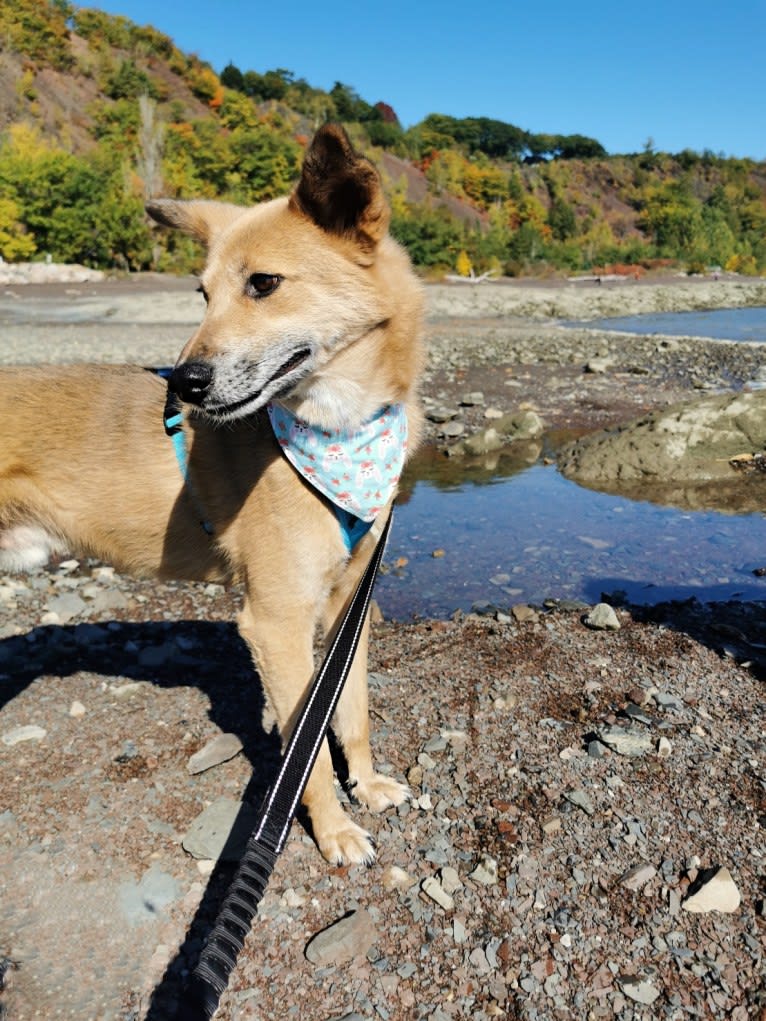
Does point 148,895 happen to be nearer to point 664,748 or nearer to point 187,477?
point 187,477

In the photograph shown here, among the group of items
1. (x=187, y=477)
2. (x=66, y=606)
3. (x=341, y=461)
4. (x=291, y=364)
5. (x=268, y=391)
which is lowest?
(x=66, y=606)

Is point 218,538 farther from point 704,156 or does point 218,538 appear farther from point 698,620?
point 704,156

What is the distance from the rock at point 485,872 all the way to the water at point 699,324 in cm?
2390

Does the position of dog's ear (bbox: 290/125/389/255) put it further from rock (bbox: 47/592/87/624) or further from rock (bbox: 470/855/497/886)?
rock (bbox: 47/592/87/624)

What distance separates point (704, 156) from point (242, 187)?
14098 cm

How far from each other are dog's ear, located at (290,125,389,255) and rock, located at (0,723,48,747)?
3.09m

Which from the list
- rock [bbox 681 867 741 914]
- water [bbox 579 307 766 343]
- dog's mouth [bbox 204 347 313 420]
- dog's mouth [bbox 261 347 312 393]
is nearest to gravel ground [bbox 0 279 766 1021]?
rock [bbox 681 867 741 914]

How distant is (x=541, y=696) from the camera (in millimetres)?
4289

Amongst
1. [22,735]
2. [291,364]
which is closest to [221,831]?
[22,735]

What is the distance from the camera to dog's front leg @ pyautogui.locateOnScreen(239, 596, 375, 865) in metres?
3.27

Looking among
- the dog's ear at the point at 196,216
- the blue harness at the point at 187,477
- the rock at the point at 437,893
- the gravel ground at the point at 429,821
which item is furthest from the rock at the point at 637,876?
the dog's ear at the point at 196,216

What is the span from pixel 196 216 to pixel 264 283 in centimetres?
86

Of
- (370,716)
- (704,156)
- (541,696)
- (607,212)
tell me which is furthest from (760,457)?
(704,156)

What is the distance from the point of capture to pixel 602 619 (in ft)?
17.1
